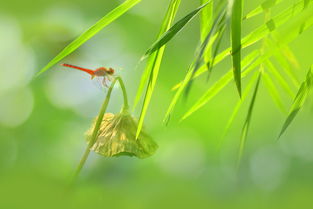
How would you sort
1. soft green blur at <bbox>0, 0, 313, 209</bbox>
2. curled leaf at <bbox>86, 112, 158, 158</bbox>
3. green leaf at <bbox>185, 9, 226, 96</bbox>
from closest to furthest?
green leaf at <bbox>185, 9, 226, 96</bbox>
curled leaf at <bbox>86, 112, 158, 158</bbox>
soft green blur at <bbox>0, 0, 313, 209</bbox>

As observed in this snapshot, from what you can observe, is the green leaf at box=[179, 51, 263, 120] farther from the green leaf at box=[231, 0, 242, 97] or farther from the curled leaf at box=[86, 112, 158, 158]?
the green leaf at box=[231, 0, 242, 97]

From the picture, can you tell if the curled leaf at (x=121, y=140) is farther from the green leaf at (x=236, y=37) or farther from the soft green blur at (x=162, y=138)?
the soft green blur at (x=162, y=138)

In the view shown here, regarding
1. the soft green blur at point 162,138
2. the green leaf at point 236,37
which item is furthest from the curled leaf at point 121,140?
the soft green blur at point 162,138

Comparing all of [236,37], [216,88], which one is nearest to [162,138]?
[216,88]

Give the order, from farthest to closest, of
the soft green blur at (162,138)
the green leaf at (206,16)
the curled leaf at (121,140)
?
the soft green blur at (162,138)
the green leaf at (206,16)
the curled leaf at (121,140)

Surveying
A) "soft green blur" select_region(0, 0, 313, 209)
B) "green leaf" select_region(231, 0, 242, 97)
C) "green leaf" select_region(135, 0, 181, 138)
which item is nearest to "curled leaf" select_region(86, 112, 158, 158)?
"green leaf" select_region(135, 0, 181, 138)

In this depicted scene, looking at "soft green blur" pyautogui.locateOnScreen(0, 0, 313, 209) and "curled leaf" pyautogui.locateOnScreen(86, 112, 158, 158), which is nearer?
"curled leaf" pyautogui.locateOnScreen(86, 112, 158, 158)
